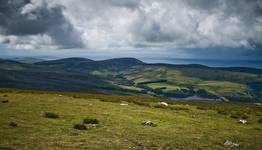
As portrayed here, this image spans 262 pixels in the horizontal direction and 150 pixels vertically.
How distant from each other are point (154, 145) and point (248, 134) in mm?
12692

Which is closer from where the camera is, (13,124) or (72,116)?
(13,124)

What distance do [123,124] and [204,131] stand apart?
7253 mm

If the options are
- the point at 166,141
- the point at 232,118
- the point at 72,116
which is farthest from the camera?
the point at 232,118

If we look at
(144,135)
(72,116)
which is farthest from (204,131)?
A: (72,116)

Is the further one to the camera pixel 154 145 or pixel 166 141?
pixel 166 141

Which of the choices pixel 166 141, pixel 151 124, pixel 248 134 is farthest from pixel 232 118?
pixel 166 141

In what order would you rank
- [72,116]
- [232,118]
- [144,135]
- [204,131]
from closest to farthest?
[144,135] < [204,131] < [72,116] < [232,118]

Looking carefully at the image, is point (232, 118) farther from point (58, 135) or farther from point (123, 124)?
point (58, 135)

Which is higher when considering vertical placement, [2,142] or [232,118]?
[2,142]

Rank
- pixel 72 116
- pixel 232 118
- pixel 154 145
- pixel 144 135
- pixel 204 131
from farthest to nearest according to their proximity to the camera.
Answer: pixel 232 118 → pixel 72 116 → pixel 204 131 → pixel 144 135 → pixel 154 145

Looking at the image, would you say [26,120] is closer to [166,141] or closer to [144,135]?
[144,135]

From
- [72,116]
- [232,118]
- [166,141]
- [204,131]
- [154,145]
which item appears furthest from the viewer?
[232,118]

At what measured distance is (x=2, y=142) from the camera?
17.8 m

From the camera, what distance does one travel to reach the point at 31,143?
1819 centimetres
